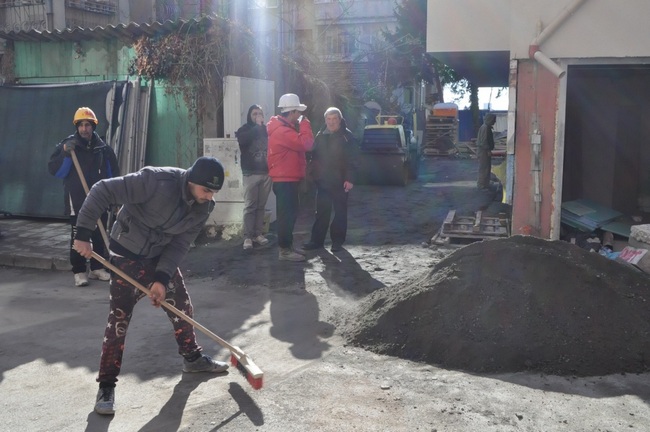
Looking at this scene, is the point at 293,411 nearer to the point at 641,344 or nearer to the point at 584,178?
the point at 641,344

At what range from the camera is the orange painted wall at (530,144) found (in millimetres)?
8836

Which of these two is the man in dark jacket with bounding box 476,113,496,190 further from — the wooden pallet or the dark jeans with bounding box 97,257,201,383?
the dark jeans with bounding box 97,257,201,383

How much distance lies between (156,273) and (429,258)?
5.11 m

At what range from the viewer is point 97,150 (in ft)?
25.1

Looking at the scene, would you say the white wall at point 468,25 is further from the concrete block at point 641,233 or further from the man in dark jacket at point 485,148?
the man in dark jacket at point 485,148

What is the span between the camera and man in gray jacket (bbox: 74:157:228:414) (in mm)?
4199

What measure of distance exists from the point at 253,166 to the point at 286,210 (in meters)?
0.99

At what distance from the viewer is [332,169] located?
8883mm

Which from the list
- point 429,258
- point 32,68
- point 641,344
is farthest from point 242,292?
point 32,68

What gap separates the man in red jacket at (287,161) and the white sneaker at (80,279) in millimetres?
2313

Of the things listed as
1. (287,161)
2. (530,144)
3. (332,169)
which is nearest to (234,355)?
(287,161)

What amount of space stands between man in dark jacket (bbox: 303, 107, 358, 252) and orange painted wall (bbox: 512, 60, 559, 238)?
2.22m

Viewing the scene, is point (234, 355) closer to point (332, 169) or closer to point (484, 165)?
point (332, 169)

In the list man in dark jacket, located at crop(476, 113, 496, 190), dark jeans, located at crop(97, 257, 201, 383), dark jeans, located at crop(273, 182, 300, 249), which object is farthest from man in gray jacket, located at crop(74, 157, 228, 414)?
man in dark jacket, located at crop(476, 113, 496, 190)
